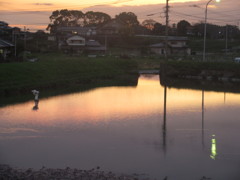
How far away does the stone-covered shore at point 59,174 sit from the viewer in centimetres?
912

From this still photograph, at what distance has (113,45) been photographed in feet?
238

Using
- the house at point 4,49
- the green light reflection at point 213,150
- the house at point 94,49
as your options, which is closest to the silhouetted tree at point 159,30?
the house at point 94,49

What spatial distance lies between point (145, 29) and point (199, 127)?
275 feet

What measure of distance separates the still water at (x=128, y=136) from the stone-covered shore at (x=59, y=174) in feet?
1.63

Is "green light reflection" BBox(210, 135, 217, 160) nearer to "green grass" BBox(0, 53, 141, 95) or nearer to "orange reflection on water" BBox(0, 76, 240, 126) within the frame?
"orange reflection on water" BBox(0, 76, 240, 126)

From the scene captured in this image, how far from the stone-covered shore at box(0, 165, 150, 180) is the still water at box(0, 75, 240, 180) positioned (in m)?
0.50

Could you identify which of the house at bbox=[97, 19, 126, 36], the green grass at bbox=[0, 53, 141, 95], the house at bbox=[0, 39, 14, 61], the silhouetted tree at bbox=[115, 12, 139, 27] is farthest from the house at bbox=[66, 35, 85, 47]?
the silhouetted tree at bbox=[115, 12, 139, 27]

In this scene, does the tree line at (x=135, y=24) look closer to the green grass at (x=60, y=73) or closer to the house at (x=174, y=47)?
the house at (x=174, y=47)

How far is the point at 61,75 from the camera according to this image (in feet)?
113

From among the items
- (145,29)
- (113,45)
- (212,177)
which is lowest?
(212,177)

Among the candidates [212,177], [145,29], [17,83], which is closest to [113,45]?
[145,29]

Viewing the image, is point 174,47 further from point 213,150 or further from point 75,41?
point 213,150

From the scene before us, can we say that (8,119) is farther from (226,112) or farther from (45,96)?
(226,112)

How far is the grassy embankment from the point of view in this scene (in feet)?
88.1
